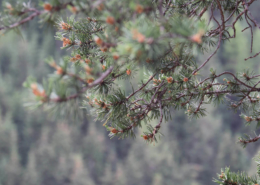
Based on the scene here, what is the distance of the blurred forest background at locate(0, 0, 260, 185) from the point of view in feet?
59.1

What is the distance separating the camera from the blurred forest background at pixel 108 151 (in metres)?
18.0

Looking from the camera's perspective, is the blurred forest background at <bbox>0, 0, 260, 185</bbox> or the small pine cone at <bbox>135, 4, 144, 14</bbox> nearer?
the small pine cone at <bbox>135, 4, 144, 14</bbox>

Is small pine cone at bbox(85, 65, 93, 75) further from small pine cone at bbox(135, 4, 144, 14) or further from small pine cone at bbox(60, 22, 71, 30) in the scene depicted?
small pine cone at bbox(60, 22, 71, 30)

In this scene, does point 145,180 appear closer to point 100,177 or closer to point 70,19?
point 100,177

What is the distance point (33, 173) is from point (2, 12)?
60.7 ft

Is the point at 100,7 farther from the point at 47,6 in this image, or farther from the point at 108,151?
the point at 108,151

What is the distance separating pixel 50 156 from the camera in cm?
1891

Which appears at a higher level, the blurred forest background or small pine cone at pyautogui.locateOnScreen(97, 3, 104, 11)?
the blurred forest background

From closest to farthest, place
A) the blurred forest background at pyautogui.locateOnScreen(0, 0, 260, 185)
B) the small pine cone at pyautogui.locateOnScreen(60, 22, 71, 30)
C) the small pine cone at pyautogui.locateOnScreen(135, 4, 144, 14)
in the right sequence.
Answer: the small pine cone at pyautogui.locateOnScreen(135, 4, 144, 14)
the small pine cone at pyautogui.locateOnScreen(60, 22, 71, 30)
the blurred forest background at pyautogui.locateOnScreen(0, 0, 260, 185)

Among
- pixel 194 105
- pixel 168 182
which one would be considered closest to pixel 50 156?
pixel 168 182

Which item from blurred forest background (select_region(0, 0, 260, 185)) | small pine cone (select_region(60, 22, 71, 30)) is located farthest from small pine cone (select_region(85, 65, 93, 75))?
blurred forest background (select_region(0, 0, 260, 185))

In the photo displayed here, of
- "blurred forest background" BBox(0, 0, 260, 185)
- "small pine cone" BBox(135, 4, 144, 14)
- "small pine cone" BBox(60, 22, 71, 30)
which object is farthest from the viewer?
"blurred forest background" BBox(0, 0, 260, 185)

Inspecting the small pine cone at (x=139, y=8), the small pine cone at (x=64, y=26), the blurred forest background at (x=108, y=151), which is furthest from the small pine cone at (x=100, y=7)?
the blurred forest background at (x=108, y=151)

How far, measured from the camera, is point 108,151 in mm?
20906
